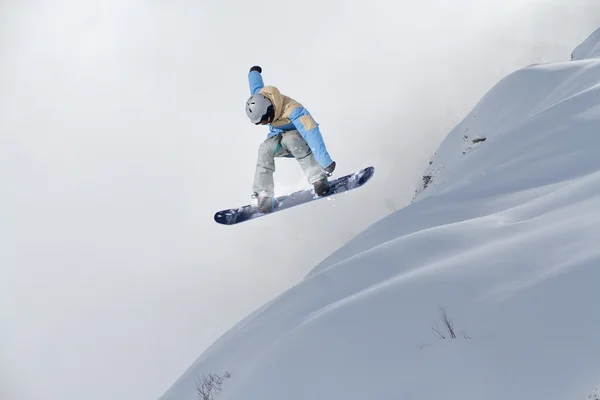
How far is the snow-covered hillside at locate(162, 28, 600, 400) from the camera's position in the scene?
149 inches

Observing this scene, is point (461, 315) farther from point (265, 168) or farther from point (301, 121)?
point (265, 168)

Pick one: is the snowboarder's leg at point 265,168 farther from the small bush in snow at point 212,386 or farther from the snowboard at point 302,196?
the small bush in snow at point 212,386

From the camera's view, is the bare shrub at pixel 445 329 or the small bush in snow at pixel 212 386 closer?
the bare shrub at pixel 445 329

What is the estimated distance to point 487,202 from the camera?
29.1 feet

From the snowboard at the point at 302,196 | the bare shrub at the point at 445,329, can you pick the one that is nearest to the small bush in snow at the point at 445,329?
the bare shrub at the point at 445,329

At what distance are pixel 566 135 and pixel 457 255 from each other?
502 centimetres

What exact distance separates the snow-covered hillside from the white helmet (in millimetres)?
3042

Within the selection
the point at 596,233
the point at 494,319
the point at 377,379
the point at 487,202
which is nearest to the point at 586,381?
the point at 494,319

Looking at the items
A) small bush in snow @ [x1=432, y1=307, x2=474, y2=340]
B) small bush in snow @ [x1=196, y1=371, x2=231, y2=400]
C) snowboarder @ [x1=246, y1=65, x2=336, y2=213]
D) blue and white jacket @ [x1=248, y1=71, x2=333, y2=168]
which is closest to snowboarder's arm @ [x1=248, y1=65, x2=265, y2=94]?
snowboarder @ [x1=246, y1=65, x2=336, y2=213]

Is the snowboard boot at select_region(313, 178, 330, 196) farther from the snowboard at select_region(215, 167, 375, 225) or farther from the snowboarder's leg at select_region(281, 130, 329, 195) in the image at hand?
A: the snowboard at select_region(215, 167, 375, 225)

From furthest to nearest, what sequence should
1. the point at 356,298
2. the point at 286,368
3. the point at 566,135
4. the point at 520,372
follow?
1. the point at 566,135
2. the point at 356,298
3. the point at 286,368
4. the point at 520,372

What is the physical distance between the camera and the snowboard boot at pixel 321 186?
37.1 feet

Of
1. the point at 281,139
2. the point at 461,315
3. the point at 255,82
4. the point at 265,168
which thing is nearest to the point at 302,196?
the point at 265,168

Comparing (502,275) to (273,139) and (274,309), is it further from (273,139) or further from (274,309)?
(273,139)
